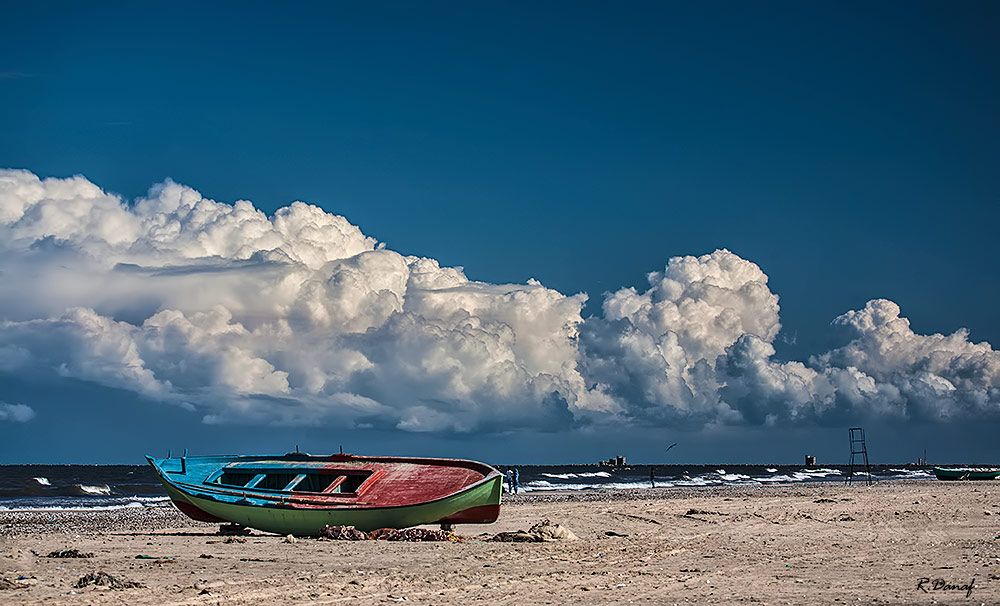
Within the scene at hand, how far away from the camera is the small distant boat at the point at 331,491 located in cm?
2294

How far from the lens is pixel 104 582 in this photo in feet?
46.3

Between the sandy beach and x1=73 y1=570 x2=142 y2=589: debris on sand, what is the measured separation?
21 cm

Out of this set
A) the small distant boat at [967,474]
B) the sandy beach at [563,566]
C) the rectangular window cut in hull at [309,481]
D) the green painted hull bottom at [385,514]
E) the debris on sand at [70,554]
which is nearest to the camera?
the sandy beach at [563,566]

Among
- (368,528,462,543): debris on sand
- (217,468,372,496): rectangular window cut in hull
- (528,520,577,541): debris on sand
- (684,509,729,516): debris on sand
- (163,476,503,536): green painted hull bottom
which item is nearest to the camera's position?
(528,520,577,541): debris on sand

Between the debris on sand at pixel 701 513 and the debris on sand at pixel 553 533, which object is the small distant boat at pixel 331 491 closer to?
the debris on sand at pixel 553 533

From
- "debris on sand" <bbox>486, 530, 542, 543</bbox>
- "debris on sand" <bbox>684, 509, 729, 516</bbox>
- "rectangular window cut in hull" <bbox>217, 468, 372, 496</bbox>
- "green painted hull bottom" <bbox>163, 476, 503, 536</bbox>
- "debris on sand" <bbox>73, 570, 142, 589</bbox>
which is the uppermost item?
"rectangular window cut in hull" <bbox>217, 468, 372, 496</bbox>

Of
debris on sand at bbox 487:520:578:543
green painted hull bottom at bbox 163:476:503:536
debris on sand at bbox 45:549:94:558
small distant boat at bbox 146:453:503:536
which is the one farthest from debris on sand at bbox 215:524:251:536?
debris on sand at bbox 487:520:578:543

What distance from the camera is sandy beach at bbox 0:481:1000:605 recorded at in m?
13.3

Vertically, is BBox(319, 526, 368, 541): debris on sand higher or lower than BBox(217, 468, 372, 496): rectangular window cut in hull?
lower

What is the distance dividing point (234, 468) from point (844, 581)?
16327 millimetres

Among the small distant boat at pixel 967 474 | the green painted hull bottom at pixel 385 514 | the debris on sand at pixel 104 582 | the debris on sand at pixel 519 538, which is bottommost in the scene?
the small distant boat at pixel 967 474

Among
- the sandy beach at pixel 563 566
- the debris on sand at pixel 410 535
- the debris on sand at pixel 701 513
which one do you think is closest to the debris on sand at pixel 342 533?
the debris on sand at pixel 410 535

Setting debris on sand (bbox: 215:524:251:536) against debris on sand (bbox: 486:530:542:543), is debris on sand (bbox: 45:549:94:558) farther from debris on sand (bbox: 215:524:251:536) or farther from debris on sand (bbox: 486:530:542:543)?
debris on sand (bbox: 486:530:542:543)

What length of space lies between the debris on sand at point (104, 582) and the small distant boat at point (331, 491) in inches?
343
